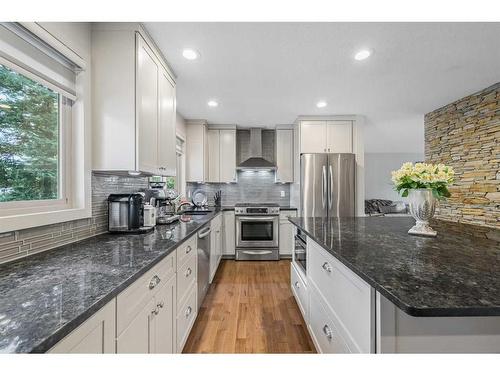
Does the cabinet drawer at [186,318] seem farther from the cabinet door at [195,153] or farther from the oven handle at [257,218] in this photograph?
the cabinet door at [195,153]

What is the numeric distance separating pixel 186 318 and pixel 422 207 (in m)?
1.88

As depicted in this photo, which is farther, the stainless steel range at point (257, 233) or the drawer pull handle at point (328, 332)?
the stainless steel range at point (257, 233)

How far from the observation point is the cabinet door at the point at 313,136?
12.7 feet

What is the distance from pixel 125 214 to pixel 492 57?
3.53 m

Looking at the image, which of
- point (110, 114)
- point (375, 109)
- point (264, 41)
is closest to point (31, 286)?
point (110, 114)

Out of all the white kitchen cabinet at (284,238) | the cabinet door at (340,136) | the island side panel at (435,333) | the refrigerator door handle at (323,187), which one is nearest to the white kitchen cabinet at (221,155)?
the white kitchen cabinet at (284,238)

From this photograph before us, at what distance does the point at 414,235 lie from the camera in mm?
1570

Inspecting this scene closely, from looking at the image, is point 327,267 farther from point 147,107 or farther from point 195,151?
point 195,151

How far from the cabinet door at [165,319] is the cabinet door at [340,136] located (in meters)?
3.31

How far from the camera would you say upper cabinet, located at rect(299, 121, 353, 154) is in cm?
387

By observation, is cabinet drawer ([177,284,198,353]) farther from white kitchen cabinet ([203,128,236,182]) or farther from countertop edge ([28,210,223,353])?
white kitchen cabinet ([203,128,236,182])

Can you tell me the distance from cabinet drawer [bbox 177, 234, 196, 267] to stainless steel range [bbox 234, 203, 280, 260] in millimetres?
1984

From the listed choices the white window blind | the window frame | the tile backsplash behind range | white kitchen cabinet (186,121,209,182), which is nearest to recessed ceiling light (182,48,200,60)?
the window frame
